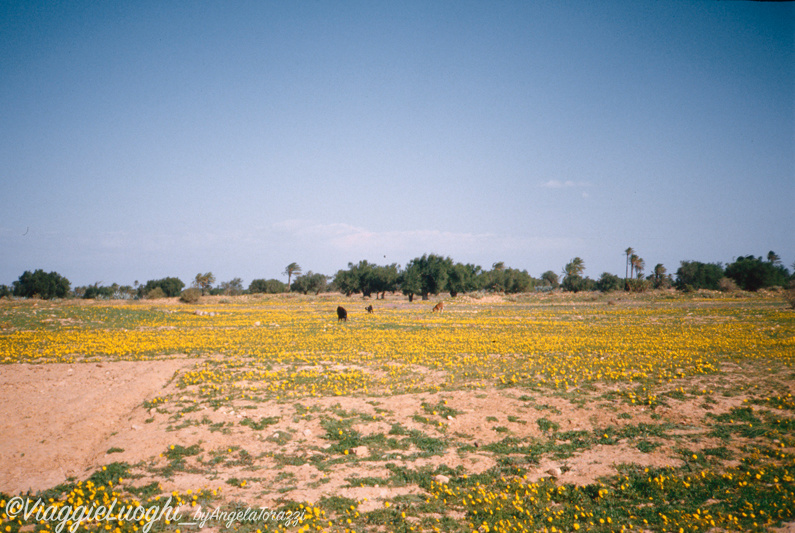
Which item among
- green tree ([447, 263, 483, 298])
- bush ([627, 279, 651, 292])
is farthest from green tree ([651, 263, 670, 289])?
green tree ([447, 263, 483, 298])

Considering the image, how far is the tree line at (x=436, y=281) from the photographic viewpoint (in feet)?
289

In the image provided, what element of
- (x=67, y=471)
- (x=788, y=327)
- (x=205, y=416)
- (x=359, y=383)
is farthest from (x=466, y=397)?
(x=788, y=327)

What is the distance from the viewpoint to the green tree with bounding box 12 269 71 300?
87500mm

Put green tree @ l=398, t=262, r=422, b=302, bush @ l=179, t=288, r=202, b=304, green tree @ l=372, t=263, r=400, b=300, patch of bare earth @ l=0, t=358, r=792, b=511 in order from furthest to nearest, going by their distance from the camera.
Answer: green tree @ l=372, t=263, r=400, b=300, green tree @ l=398, t=262, r=422, b=302, bush @ l=179, t=288, r=202, b=304, patch of bare earth @ l=0, t=358, r=792, b=511

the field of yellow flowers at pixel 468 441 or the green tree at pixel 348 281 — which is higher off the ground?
the green tree at pixel 348 281

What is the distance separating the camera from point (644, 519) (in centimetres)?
649

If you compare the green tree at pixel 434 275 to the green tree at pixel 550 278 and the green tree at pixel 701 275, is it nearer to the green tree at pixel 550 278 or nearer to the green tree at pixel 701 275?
the green tree at pixel 701 275

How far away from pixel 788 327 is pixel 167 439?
35.6 meters

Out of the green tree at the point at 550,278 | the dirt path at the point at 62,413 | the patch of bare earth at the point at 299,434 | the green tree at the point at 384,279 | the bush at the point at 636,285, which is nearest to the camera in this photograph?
the patch of bare earth at the point at 299,434

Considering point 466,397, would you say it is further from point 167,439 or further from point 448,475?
point 167,439

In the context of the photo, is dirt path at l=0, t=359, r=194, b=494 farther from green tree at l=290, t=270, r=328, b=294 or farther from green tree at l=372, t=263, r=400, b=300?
green tree at l=290, t=270, r=328, b=294

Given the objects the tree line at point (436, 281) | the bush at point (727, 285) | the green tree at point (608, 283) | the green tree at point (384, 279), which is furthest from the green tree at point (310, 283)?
the bush at point (727, 285)

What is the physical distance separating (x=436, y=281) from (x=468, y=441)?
254 feet

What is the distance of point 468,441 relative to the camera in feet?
32.2
